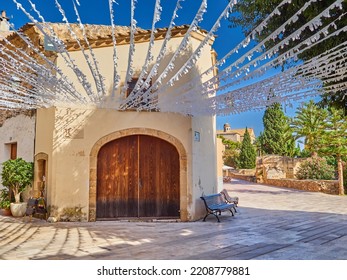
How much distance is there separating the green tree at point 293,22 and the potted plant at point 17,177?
5.76m

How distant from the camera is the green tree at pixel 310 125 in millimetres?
14133

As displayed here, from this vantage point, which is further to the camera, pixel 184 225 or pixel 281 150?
pixel 281 150

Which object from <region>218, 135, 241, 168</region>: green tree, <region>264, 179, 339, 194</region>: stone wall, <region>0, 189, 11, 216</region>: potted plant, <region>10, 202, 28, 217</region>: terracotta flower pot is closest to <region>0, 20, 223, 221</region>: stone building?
<region>10, 202, 28, 217</region>: terracotta flower pot

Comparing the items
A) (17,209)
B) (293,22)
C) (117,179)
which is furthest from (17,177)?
(293,22)

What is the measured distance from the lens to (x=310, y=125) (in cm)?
1516

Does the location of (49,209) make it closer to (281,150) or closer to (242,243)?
(242,243)

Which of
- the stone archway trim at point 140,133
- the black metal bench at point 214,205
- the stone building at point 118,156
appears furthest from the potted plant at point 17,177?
the black metal bench at point 214,205

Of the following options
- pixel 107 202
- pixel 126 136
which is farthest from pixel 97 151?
pixel 107 202

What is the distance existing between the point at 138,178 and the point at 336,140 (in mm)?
9975

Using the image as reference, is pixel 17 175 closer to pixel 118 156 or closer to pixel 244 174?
pixel 118 156

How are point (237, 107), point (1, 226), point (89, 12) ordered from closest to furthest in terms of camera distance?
1. point (89, 12)
2. point (237, 107)
3. point (1, 226)

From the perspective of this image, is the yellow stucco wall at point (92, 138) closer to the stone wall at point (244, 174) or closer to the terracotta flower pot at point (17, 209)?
the terracotta flower pot at point (17, 209)

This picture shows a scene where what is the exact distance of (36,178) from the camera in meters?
7.38

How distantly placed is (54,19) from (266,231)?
4778mm
